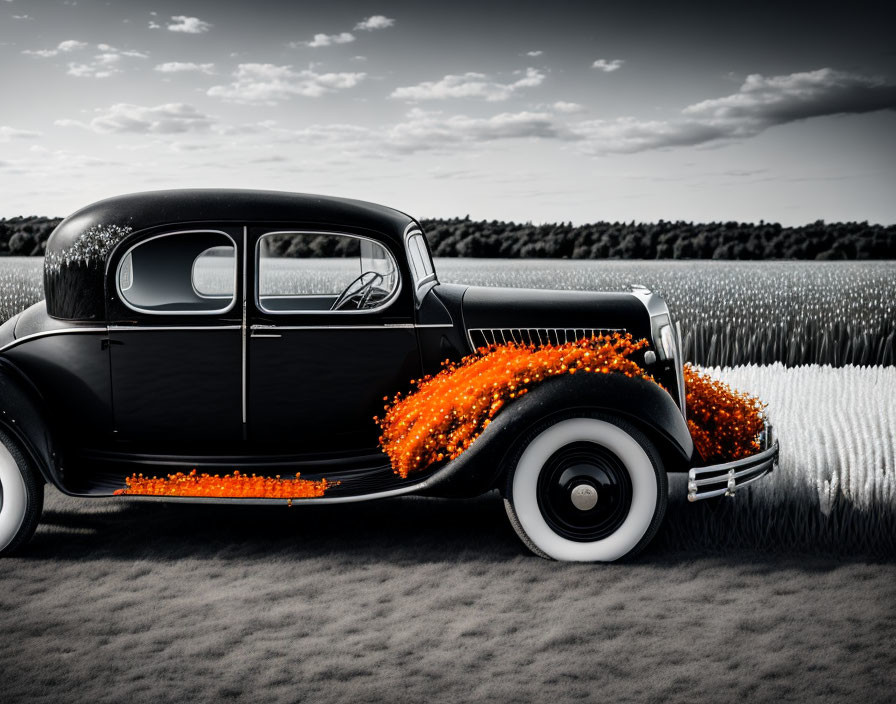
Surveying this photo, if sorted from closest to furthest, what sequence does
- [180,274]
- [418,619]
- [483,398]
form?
[418,619] → [483,398] → [180,274]

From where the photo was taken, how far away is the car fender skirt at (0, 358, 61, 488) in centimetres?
460

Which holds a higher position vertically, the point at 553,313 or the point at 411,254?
the point at 411,254

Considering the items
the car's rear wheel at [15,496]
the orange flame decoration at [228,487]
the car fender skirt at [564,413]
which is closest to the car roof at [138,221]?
the car's rear wheel at [15,496]

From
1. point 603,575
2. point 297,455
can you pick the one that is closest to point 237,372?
point 297,455

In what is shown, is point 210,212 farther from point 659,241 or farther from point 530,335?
point 659,241

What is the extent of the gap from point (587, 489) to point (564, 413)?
41 centimetres

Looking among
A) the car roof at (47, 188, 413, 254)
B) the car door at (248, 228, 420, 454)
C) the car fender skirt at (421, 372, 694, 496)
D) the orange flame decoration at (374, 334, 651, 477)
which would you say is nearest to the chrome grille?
the orange flame decoration at (374, 334, 651, 477)

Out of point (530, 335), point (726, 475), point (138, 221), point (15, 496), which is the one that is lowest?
point (15, 496)

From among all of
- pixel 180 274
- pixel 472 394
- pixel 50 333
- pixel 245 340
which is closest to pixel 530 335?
pixel 472 394

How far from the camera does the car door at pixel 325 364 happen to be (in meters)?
4.87

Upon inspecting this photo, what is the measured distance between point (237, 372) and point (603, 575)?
7.57 feet

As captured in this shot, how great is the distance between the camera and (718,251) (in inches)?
1406

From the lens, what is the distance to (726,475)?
4434mm

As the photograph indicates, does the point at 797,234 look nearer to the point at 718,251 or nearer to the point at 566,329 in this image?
the point at 718,251
